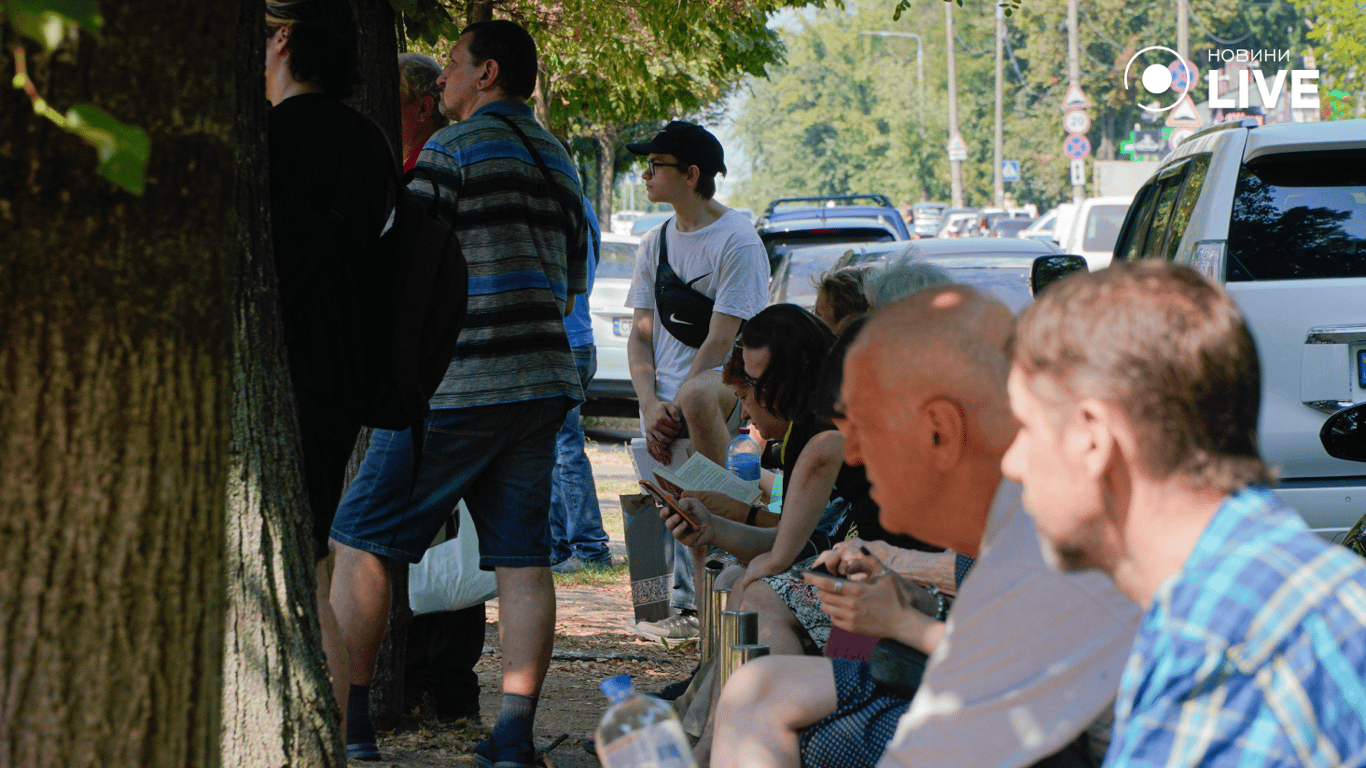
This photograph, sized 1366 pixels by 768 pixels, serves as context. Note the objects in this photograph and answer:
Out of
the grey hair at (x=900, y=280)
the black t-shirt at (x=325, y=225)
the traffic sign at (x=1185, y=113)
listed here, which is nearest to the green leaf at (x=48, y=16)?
the black t-shirt at (x=325, y=225)

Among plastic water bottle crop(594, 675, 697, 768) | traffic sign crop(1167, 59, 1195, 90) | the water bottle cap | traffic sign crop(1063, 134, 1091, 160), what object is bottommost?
the water bottle cap

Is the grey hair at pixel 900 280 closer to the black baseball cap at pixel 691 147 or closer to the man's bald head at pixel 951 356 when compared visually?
the black baseball cap at pixel 691 147

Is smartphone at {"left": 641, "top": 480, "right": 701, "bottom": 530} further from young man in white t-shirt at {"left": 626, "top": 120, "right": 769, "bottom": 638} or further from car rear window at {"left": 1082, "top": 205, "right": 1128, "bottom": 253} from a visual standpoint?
car rear window at {"left": 1082, "top": 205, "right": 1128, "bottom": 253}

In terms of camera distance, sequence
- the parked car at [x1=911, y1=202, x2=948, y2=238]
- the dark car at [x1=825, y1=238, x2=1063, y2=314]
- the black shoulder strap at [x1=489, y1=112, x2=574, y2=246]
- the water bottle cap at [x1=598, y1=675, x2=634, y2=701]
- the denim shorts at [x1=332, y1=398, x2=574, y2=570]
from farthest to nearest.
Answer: the parked car at [x1=911, y1=202, x2=948, y2=238] → the dark car at [x1=825, y1=238, x2=1063, y2=314] → the black shoulder strap at [x1=489, y1=112, x2=574, y2=246] → the denim shorts at [x1=332, y1=398, x2=574, y2=570] → the water bottle cap at [x1=598, y1=675, x2=634, y2=701]

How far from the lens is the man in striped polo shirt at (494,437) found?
390 centimetres

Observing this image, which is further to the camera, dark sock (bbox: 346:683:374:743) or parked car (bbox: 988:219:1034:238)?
parked car (bbox: 988:219:1034:238)

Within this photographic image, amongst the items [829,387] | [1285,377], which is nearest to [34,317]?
[829,387]

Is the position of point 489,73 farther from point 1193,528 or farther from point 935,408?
point 1193,528

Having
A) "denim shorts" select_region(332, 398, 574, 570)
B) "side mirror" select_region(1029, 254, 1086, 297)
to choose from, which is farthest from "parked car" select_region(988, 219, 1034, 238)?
"denim shorts" select_region(332, 398, 574, 570)

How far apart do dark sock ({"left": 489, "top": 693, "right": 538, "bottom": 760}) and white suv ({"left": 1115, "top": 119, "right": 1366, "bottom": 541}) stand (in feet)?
9.24

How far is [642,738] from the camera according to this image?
216 centimetres

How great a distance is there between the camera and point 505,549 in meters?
3.99

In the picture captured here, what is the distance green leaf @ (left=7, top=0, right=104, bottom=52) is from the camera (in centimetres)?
130

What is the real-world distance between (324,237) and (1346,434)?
379cm
